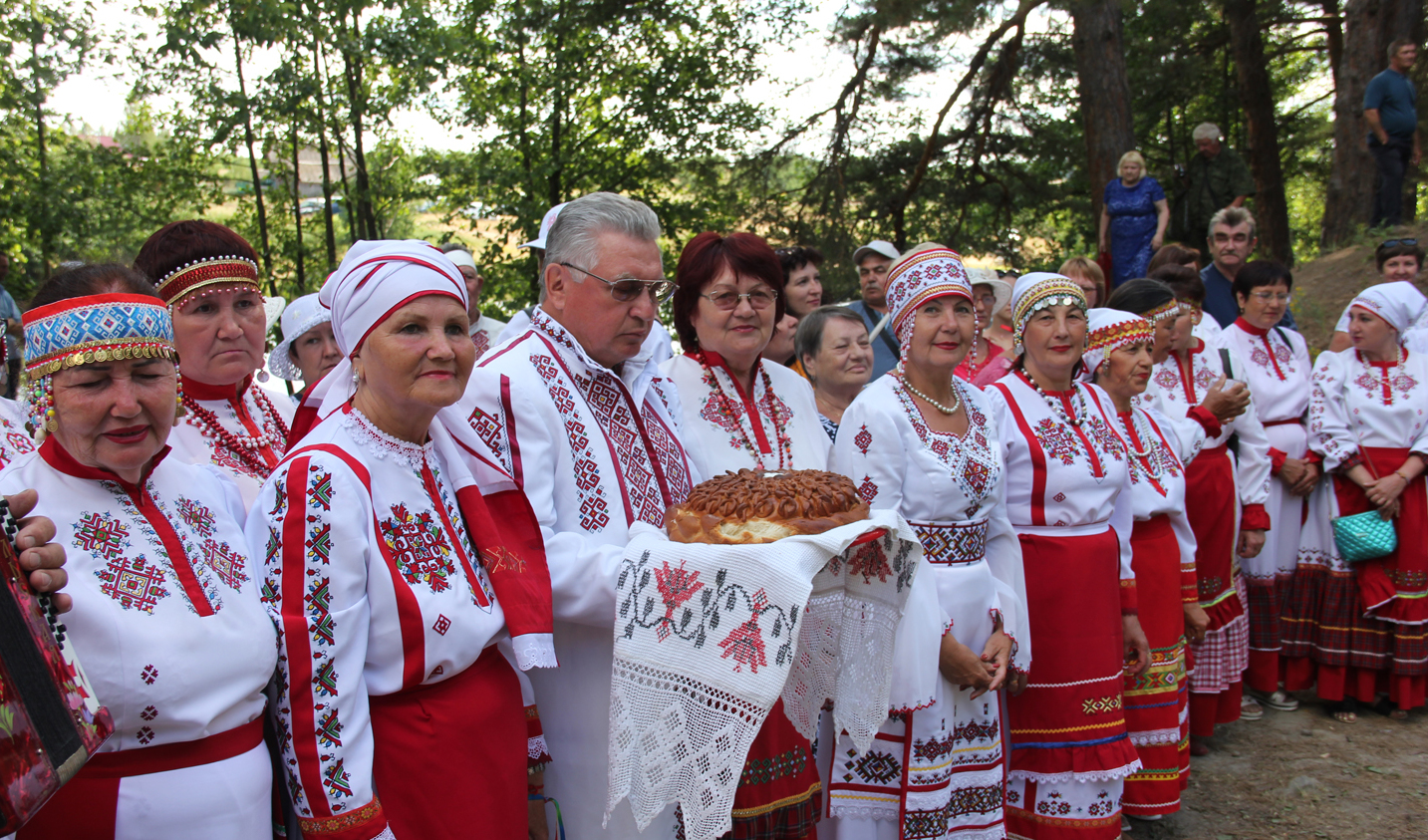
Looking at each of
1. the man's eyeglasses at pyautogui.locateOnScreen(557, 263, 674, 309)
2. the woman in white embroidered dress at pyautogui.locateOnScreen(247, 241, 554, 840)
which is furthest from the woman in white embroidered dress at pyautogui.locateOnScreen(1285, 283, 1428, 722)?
the woman in white embroidered dress at pyautogui.locateOnScreen(247, 241, 554, 840)

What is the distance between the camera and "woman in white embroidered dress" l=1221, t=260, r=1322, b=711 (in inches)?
231

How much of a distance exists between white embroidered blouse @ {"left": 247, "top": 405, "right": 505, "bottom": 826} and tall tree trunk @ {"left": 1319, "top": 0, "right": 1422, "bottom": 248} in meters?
13.1

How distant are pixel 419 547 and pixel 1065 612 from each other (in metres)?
2.60

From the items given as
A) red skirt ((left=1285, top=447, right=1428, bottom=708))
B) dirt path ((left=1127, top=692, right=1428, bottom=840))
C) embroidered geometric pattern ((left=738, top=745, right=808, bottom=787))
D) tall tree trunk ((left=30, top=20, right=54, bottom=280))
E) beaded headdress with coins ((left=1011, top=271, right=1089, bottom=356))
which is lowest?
dirt path ((left=1127, top=692, right=1428, bottom=840))

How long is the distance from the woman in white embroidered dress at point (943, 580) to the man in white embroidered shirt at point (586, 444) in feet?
2.96

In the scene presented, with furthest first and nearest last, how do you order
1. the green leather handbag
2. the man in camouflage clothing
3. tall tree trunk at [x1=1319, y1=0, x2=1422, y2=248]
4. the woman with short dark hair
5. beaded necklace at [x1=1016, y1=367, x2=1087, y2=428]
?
tall tree trunk at [x1=1319, y1=0, x2=1422, y2=248] < the man in camouflage clothing < the green leather handbag < the woman with short dark hair < beaded necklace at [x1=1016, y1=367, x2=1087, y2=428]

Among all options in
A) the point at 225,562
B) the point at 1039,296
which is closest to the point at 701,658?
the point at 225,562

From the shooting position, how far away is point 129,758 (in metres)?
1.85

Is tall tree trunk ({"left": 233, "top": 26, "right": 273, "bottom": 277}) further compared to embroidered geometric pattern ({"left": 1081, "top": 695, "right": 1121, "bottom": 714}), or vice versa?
tall tree trunk ({"left": 233, "top": 26, "right": 273, "bottom": 277})

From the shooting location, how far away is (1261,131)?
15.2 metres

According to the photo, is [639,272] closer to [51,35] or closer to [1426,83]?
[51,35]

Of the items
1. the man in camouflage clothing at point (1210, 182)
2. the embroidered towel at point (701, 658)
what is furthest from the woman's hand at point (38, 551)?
the man in camouflage clothing at point (1210, 182)

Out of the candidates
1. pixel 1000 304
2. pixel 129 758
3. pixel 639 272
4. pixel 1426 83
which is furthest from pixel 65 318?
pixel 1426 83

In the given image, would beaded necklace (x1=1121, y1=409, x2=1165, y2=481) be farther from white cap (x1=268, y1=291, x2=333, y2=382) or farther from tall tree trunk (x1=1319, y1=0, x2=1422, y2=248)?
tall tree trunk (x1=1319, y1=0, x2=1422, y2=248)
